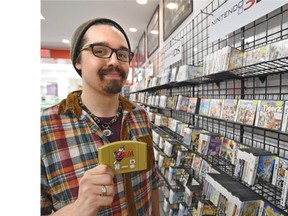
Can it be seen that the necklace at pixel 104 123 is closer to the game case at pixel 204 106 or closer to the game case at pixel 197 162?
the game case at pixel 204 106

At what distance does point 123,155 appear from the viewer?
0.71 metres

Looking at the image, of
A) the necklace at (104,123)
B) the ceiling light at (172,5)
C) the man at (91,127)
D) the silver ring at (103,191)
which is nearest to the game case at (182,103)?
the man at (91,127)

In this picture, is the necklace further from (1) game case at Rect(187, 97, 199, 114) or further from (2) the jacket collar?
(1) game case at Rect(187, 97, 199, 114)

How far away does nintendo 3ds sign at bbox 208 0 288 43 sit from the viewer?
139cm

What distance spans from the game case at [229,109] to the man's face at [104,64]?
1017 mm

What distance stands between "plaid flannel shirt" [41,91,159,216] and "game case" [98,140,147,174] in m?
0.35

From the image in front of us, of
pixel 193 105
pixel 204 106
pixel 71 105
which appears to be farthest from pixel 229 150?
pixel 71 105

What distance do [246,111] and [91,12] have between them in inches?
223

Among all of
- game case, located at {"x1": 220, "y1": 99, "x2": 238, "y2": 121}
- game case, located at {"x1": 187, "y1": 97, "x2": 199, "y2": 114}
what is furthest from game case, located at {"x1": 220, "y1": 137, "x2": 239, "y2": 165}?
game case, located at {"x1": 187, "y1": 97, "x2": 199, "y2": 114}

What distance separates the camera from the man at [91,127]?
3.15 feet

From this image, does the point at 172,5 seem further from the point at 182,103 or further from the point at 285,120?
the point at 285,120

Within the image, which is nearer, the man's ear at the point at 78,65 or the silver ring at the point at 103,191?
the silver ring at the point at 103,191
